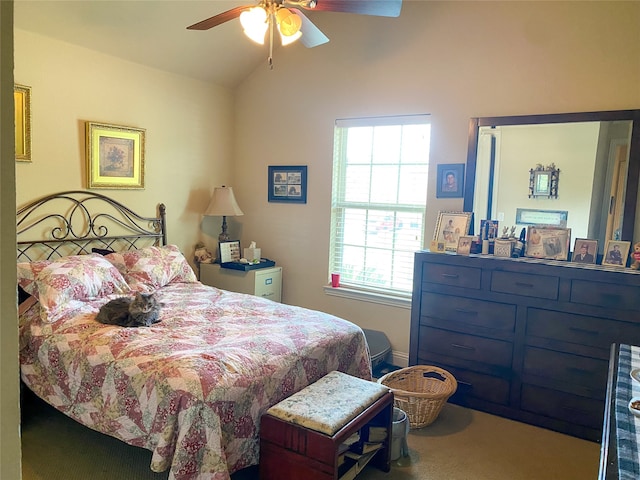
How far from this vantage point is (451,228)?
3451mm

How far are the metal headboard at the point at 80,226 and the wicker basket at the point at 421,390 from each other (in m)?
2.34

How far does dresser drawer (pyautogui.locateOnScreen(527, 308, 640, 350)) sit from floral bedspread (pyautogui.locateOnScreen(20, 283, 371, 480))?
3.66 ft

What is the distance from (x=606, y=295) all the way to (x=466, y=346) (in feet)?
3.01

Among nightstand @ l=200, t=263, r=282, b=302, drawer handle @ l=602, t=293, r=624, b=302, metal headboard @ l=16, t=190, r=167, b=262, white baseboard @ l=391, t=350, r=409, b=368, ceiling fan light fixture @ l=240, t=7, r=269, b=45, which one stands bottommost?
white baseboard @ l=391, t=350, r=409, b=368

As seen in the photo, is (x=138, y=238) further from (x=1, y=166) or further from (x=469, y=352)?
(x=1, y=166)

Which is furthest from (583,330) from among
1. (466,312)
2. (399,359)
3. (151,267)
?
(151,267)

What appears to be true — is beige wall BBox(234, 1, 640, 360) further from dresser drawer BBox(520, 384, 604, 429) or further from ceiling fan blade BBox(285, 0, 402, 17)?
ceiling fan blade BBox(285, 0, 402, 17)

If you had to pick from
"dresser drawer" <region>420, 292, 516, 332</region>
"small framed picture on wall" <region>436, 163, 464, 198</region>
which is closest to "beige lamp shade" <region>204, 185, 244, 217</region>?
"small framed picture on wall" <region>436, 163, 464, 198</region>

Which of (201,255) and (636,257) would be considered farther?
(201,255)

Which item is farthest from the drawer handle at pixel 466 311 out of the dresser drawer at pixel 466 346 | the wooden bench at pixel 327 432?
the wooden bench at pixel 327 432

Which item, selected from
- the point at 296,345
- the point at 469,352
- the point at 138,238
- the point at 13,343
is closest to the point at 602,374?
the point at 469,352

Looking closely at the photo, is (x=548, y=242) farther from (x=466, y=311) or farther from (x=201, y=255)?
(x=201, y=255)

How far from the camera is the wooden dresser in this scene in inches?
109

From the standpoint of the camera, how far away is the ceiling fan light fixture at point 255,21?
2.31m
